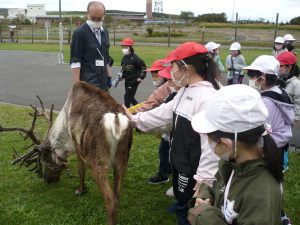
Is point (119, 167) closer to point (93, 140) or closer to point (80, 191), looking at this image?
point (93, 140)

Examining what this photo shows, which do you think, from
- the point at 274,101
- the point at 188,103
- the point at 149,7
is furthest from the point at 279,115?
the point at 149,7

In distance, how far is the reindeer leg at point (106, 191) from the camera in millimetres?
3828

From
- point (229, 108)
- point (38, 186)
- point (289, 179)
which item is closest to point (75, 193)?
point (38, 186)

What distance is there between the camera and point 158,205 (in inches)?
193

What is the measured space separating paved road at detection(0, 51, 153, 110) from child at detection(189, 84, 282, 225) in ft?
27.9

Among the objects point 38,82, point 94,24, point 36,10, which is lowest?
point 38,82

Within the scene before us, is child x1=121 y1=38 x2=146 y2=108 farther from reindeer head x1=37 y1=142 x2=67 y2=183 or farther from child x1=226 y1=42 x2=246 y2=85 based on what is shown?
reindeer head x1=37 y1=142 x2=67 y2=183

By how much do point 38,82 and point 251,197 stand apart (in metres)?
13.7

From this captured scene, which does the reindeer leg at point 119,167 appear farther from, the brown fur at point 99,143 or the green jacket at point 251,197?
the green jacket at point 251,197

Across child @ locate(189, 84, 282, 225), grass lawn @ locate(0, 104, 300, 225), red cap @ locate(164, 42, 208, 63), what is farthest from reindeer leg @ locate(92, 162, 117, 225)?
child @ locate(189, 84, 282, 225)

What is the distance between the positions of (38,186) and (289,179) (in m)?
3.60

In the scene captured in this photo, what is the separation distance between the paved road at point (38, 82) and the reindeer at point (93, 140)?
5291mm

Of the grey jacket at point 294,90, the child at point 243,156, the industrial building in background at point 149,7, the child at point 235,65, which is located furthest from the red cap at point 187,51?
the industrial building in background at point 149,7

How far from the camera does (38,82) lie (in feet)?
48.0
